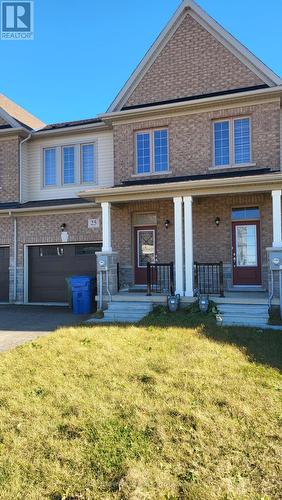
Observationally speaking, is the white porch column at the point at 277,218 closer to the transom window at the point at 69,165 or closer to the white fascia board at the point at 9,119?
the transom window at the point at 69,165

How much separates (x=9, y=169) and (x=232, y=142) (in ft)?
28.2

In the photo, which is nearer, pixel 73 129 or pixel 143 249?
pixel 143 249

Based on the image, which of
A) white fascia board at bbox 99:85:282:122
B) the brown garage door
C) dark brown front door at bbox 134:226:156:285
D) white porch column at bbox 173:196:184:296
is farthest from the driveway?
white fascia board at bbox 99:85:282:122

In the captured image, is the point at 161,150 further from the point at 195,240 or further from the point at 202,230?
the point at 195,240

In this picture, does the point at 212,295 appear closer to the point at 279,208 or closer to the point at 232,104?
the point at 279,208

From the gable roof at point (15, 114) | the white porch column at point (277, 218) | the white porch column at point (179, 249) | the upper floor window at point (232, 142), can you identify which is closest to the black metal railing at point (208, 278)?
the white porch column at point (179, 249)

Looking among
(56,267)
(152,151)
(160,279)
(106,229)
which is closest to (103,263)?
(106,229)

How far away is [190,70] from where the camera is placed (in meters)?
12.5

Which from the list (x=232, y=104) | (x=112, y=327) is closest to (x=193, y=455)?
(x=112, y=327)

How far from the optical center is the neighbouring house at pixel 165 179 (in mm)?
11141

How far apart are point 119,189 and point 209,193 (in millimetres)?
2656

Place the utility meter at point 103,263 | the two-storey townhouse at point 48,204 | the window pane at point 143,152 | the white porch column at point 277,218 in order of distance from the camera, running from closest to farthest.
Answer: the white porch column at point 277,218, the utility meter at point 103,263, the window pane at point 143,152, the two-storey townhouse at point 48,204

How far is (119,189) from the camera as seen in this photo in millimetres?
10930

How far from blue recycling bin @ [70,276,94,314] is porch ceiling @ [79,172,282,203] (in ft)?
8.72
